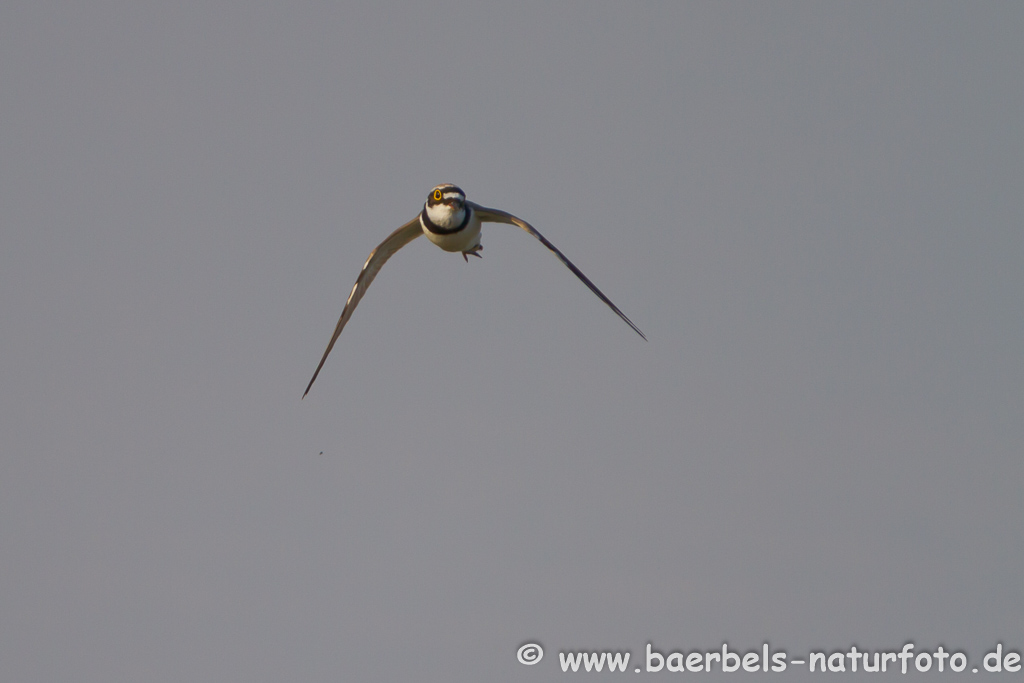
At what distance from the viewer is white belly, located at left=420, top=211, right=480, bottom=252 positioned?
31.8 m

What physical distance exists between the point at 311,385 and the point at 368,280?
474 centimetres

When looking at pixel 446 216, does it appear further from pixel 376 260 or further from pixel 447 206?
pixel 376 260

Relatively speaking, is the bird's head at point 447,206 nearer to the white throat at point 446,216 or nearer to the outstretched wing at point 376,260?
the white throat at point 446,216

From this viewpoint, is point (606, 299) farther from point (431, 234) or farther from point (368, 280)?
point (368, 280)

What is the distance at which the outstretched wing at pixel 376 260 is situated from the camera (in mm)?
33188

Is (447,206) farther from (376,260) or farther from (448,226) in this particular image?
(376,260)

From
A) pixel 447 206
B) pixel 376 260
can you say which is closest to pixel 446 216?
pixel 447 206

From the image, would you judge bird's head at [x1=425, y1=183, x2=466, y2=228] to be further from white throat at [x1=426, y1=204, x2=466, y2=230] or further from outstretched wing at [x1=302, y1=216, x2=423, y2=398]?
outstretched wing at [x1=302, y1=216, x2=423, y2=398]

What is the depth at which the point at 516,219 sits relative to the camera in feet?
105

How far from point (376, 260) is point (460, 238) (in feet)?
12.2

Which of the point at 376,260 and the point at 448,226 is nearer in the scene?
the point at 448,226

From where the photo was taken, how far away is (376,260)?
34.7 metres

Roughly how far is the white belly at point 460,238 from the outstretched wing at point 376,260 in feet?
2.88

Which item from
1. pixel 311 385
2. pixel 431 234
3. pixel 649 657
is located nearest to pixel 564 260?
pixel 431 234
